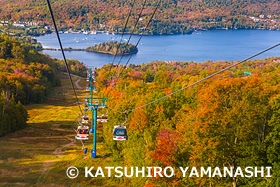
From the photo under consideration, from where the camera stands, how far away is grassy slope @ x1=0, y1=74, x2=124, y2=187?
29938 millimetres

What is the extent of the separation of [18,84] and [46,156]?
1568 inches

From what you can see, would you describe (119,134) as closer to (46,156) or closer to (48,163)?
(48,163)

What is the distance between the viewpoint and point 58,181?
29.8 m

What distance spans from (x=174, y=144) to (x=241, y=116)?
5830mm

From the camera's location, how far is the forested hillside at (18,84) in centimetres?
4926

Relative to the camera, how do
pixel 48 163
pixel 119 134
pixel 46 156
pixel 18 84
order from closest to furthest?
pixel 119 134, pixel 48 163, pixel 46 156, pixel 18 84

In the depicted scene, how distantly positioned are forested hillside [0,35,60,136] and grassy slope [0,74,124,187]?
259cm

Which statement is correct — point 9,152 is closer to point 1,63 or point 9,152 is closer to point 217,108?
point 217,108

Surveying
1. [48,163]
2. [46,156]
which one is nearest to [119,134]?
[48,163]

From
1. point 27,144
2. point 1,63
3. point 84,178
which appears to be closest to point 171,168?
point 84,178

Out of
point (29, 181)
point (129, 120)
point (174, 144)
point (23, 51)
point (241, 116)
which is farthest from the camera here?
point (23, 51)

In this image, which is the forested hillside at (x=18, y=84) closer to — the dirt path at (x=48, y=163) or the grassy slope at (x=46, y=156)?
the grassy slope at (x=46, y=156)

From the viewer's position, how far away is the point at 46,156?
37188mm

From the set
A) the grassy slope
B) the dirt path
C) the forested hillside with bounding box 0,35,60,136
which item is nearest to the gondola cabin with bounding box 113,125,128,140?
the grassy slope
